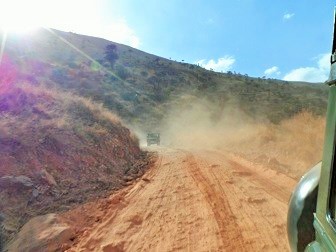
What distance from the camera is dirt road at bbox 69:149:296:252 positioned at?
5.72 m

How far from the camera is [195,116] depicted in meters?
43.8

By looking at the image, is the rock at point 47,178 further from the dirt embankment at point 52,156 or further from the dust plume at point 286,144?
the dust plume at point 286,144

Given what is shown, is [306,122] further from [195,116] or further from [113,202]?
[195,116]

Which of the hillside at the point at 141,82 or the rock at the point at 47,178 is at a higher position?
the hillside at the point at 141,82

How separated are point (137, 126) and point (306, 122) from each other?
84.1 feet

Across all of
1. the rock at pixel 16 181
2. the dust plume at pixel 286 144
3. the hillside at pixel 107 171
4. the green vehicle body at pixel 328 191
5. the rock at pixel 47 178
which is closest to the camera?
the green vehicle body at pixel 328 191

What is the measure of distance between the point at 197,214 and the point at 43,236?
113 inches

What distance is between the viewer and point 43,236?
5.98 m

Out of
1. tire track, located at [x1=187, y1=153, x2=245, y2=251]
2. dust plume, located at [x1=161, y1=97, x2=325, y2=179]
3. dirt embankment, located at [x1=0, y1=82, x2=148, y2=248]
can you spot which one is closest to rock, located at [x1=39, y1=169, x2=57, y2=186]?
dirt embankment, located at [x1=0, y1=82, x2=148, y2=248]

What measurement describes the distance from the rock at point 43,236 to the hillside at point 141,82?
28.1 m

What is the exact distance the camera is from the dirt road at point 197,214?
5719mm

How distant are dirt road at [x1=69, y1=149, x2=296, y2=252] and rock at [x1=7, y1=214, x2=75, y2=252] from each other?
0.26 metres

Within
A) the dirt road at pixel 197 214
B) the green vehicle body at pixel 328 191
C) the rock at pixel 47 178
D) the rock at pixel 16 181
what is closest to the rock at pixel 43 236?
the dirt road at pixel 197 214

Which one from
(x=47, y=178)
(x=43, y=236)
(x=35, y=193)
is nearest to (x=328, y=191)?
(x=43, y=236)
